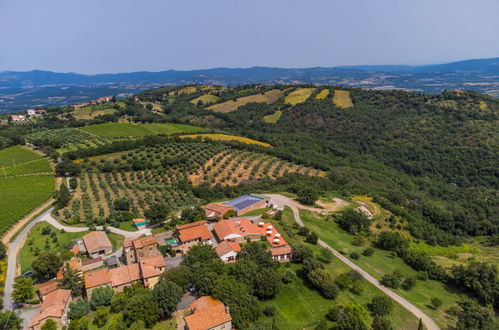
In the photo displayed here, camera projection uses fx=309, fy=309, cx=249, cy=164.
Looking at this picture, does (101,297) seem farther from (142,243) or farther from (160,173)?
(160,173)

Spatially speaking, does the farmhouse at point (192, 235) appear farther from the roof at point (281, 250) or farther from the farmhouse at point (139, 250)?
the roof at point (281, 250)

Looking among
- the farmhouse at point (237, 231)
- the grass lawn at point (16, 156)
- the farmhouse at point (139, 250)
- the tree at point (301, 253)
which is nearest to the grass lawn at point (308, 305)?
the tree at point (301, 253)

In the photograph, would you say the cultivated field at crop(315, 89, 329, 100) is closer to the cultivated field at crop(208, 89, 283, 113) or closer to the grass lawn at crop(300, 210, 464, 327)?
the cultivated field at crop(208, 89, 283, 113)

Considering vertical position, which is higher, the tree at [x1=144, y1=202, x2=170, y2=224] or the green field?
the green field

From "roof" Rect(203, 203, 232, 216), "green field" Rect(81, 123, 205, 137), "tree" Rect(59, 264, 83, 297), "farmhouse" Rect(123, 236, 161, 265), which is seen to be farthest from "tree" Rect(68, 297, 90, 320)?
"green field" Rect(81, 123, 205, 137)

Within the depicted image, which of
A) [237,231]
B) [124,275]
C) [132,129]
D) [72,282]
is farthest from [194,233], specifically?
[132,129]

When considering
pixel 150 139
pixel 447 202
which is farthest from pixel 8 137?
pixel 447 202
